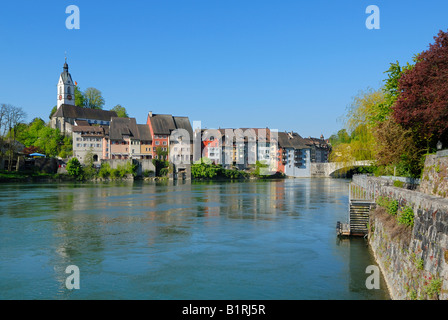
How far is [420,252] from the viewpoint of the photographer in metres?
9.18

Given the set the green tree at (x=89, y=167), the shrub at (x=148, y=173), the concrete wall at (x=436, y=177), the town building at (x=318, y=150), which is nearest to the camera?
the concrete wall at (x=436, y=177)

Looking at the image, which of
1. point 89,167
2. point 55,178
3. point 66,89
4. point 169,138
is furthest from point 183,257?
point 66,89

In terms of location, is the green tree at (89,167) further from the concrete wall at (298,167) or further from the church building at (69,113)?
the concrete wall at (298,167)

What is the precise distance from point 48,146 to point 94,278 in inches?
3756

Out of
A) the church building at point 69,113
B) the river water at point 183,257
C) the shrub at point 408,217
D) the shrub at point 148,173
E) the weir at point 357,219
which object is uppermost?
the church building at point 69,113

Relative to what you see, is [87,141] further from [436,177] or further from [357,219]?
[436,177]

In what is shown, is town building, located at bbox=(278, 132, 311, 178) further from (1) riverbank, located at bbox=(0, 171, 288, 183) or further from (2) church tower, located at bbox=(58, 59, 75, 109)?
(2) church tower, located at bbox=(58, 59, 75, 109)

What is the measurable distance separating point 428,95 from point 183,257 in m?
12.1

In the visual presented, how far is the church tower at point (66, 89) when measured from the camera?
405 feet

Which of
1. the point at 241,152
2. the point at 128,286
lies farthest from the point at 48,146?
the point at 128,286

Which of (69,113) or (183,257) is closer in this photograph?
(183,257)

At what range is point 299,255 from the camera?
1711 centimetres

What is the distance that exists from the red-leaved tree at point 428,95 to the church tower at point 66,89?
117 metres

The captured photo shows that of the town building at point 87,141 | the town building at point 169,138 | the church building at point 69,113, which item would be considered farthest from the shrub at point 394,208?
the church building at point 69,113
